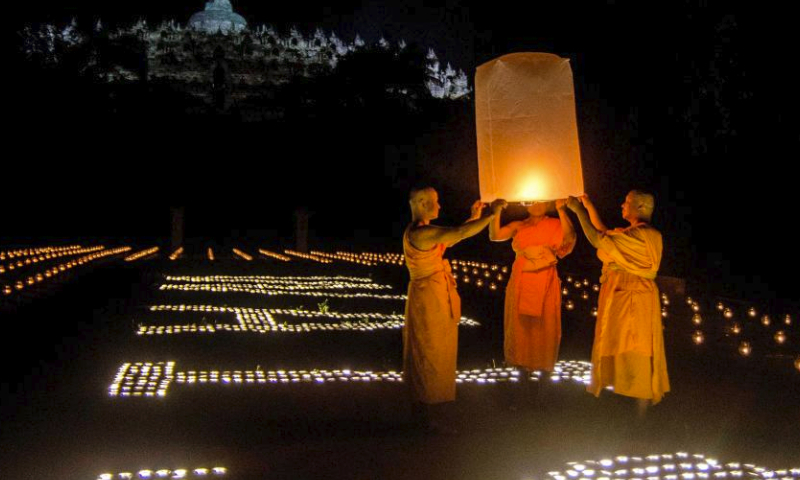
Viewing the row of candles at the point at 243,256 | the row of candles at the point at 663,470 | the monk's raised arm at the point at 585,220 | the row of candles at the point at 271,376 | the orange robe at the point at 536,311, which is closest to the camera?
the row of candles at the point at 663,470

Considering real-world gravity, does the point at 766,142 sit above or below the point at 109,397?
above

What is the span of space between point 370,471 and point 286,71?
63180mm

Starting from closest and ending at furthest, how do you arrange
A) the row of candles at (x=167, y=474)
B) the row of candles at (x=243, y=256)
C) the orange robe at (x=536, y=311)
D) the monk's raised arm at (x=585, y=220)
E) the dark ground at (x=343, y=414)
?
the row of candles at (x=167, y=474), the dark ground at (x=343, y=414), the monk's raised arm at (x=585, y=220), the orange robe at (x=536, y=311), the row of candles at (x=243, y=256)

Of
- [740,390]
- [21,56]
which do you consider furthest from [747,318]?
[21,56]

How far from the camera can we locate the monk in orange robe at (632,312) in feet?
19.3

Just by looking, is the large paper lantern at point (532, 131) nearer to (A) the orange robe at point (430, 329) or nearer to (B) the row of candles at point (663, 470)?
(A) the orange robe at point (430, 329)

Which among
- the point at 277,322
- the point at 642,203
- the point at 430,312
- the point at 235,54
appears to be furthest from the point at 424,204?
the point at 235,54

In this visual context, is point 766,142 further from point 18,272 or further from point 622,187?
point 18,272

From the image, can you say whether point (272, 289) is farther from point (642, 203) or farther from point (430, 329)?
point (642, 203)

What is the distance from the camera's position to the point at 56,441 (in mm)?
5238

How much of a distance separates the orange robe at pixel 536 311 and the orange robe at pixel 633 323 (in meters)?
0.44

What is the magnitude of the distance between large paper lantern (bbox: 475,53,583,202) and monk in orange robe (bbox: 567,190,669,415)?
0.98ft

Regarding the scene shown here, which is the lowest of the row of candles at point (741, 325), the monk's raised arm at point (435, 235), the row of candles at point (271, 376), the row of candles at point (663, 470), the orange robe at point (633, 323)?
the row of candles at point (663, 470)

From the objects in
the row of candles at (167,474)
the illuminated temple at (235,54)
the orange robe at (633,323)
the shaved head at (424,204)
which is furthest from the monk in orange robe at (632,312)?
the illuminated temple at (235,54)
